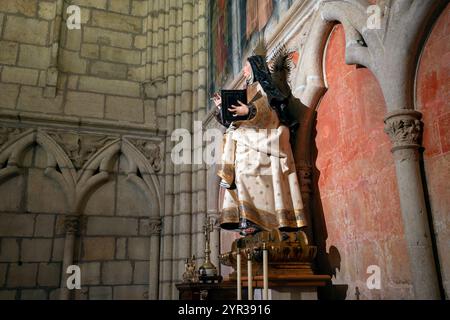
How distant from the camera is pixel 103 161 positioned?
23.0 ft

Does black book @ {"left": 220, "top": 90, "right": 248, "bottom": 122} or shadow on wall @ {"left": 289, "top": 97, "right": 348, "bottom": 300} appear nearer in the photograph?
shadow on wall @ {"left": 289, "top": 97, "right": 348, "bottom": 300}

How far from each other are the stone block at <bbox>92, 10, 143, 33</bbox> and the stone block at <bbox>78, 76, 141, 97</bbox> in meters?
1.20

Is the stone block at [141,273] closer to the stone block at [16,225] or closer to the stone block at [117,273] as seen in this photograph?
the stone block at [117,273]

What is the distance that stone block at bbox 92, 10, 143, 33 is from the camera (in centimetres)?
809

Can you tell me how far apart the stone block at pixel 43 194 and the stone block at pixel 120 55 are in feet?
8.27

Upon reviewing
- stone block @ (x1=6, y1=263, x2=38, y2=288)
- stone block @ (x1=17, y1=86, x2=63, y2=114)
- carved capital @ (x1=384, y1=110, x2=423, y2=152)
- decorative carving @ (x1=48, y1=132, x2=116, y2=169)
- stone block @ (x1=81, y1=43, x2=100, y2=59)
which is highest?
stone block @ (x1=81, y1=43, x2=100, y2=59)

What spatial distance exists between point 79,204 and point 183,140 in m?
2.01

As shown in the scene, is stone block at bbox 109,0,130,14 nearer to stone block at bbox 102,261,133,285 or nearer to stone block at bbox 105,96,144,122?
stone block at bbox 105,96,144,122

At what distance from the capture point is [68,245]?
6.39 m

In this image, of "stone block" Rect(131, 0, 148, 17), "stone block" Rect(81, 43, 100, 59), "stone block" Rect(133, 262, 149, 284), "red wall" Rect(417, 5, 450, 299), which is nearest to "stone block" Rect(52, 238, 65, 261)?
"stone block" Rect(133, 262, 149, 284)

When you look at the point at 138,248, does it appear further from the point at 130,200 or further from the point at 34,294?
the point at 34,294

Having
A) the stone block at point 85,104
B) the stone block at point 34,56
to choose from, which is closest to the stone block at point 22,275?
the stone block at point 85,104
